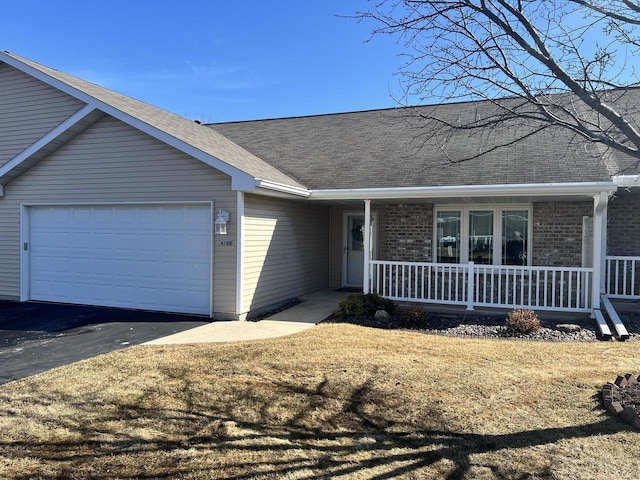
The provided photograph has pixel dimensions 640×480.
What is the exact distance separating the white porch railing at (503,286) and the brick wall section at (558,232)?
330mm

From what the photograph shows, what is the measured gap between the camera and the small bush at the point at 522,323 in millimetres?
7824

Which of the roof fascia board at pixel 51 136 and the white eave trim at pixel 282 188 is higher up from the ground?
the roof fascia board at pixel 51 136

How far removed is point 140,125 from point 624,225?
10.6m

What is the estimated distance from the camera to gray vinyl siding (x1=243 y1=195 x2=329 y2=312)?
9367 mm

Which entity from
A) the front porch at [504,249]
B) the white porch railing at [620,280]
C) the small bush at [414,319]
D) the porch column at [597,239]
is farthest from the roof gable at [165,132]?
the white porch railing at [620,280]

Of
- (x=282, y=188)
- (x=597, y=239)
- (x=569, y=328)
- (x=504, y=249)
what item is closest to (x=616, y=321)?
(x=569, y=328)

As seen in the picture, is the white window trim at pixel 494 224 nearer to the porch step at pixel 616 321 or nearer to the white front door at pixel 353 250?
the porch step at pixel 616 321

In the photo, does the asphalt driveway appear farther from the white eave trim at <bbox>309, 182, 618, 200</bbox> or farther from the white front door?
the white front door

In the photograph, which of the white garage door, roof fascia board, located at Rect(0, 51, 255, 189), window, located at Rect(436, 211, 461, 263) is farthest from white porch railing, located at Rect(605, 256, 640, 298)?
the white garage door

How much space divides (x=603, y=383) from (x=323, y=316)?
523cm

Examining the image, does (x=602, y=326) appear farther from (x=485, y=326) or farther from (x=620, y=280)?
(x=620, y=280)

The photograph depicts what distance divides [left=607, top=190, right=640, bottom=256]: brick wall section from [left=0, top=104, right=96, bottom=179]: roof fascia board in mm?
11490

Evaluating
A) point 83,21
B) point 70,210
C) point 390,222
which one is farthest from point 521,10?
point 83,21

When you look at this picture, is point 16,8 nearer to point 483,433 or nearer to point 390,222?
point 390,222
